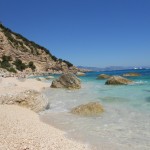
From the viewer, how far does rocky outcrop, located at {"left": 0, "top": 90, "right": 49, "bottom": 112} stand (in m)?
13.0

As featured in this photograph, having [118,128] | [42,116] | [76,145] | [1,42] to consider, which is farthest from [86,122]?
[1,42]

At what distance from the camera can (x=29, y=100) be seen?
13.7 m

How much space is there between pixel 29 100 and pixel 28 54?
275 feet

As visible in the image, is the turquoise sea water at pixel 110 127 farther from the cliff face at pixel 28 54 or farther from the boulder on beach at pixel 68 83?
the cliff face at pixel 28 54

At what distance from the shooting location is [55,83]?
30.4 meters

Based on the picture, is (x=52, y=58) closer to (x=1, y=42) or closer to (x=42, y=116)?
(x=1, y=42)

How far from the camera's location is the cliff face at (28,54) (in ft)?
292

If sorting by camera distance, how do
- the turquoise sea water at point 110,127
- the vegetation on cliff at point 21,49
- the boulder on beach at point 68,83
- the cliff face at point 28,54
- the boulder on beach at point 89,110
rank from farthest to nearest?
the cliff face at point 28,54, the vegetation on cliff at point 21,49, the boulder on beach at point 68,83, the boulder on beach at point 89,110, the turquoise sea water at point 110,127

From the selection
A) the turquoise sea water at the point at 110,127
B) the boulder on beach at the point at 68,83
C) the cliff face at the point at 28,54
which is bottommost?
the turquoise sea water at the point at 110,127

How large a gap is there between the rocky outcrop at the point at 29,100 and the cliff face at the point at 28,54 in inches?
2665

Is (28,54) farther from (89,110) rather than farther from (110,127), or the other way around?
(110,127)

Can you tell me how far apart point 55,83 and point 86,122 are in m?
19.1

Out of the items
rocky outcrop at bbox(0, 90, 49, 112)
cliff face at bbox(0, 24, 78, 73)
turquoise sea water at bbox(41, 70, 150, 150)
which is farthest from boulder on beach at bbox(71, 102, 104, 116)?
cliff face at bbox(0, 24, 78, 73)

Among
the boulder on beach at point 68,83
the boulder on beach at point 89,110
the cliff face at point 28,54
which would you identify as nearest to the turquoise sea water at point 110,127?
the boulder on beach at point 89,110
